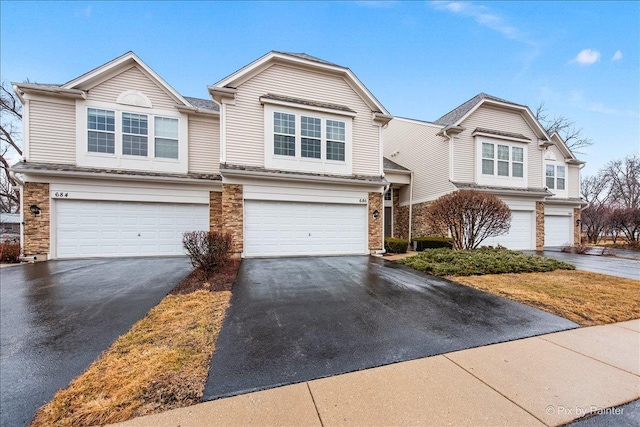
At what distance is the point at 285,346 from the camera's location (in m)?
3.28

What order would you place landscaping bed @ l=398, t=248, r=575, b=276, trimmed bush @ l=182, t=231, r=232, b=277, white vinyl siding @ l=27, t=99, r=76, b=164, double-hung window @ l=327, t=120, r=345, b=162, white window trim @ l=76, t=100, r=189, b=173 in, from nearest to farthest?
1. trimmed bush @ l=182, t=231, r=232, b=277
2. landscaping bed @ l=398, t=248, r=575, b=276
3. white vinyl siding @ l=27, t=99, r=76, b=164
4. white window trim @ l=76, t=100, r=189, b=173
5. double-hung window @ l=327, t=120, r=345, b=162

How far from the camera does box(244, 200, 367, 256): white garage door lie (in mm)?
10430

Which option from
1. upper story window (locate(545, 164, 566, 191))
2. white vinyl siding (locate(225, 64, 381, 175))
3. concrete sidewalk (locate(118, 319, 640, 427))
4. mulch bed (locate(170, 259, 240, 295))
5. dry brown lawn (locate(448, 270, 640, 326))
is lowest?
dry brown lawn (locate(448, 270, 640, 326))

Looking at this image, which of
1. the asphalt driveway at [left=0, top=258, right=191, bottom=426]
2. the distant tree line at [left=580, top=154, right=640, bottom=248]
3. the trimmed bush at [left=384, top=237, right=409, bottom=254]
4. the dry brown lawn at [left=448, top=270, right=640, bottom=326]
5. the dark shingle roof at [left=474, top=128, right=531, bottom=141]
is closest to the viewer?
the asphalt driveway at [left=0, top=258, right=191, bottom=426]

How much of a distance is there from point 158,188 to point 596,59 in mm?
21405

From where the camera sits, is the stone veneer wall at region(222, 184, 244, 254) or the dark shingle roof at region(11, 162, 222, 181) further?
the stone veneer wall at region(222, 184, 244, 254)

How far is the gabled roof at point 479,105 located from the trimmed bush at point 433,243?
19.6ft

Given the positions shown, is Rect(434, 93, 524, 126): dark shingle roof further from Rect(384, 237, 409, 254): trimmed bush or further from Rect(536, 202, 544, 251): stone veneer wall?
Rect(384, 237, 409, 254): trimmed bush

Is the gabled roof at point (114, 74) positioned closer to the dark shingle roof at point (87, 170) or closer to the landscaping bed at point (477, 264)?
the dark shingle roof at point (87, 170)

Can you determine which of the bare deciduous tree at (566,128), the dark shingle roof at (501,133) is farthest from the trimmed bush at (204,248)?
the bare deciduous tree at (566,128)

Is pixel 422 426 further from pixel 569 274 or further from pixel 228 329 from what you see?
pixel 569 274

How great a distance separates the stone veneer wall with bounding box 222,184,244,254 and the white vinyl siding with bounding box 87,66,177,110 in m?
4.84

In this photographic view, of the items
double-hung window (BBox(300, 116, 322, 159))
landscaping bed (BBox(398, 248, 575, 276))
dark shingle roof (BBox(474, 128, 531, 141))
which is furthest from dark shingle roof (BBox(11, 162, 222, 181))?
dark shingle roof (BBox(474, 128, 531, 141))

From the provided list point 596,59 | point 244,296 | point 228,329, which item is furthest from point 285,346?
point 596,59
